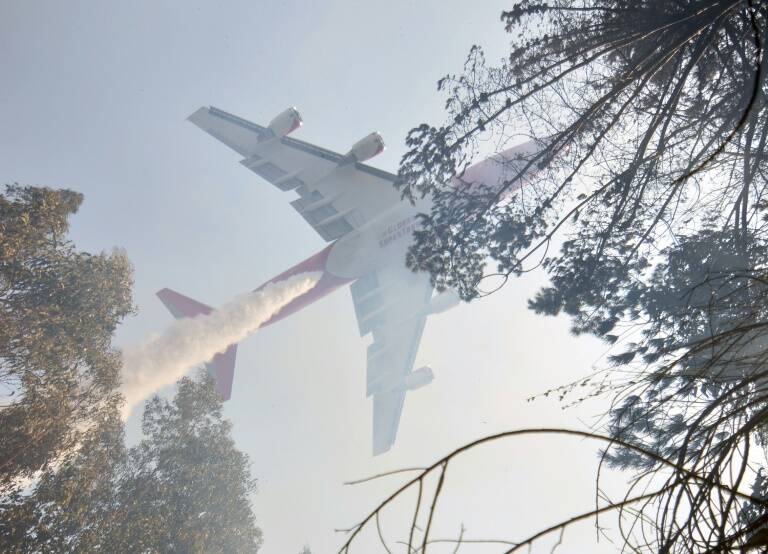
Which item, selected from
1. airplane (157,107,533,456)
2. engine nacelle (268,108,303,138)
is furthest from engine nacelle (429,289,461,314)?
engine nacelle (268,108,303,138)

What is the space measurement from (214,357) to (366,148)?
1902 centimetres

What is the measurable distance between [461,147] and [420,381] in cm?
2302

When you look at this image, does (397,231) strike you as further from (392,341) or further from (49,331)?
(49,331)

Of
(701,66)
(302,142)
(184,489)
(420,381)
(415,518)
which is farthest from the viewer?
(420,381)

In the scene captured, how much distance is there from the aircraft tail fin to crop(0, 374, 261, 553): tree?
28.7ft

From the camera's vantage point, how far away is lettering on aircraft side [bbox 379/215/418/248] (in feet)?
90.3

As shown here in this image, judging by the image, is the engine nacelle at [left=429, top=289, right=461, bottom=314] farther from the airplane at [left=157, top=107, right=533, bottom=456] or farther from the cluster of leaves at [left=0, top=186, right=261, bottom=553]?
the cluster of leaves at [left=0, top=186, right=261, bottom=553]

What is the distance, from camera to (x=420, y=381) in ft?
97.0

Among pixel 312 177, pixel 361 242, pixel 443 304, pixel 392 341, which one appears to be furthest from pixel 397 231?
pixel 392 341

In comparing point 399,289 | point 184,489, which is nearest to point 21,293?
point 184,489

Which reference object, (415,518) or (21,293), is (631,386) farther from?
(21,293)

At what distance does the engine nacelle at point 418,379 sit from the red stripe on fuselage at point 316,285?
7.27 m

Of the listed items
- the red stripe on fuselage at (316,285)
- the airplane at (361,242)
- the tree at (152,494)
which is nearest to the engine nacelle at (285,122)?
the airplane at (361,242)

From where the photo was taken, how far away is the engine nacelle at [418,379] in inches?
1164
